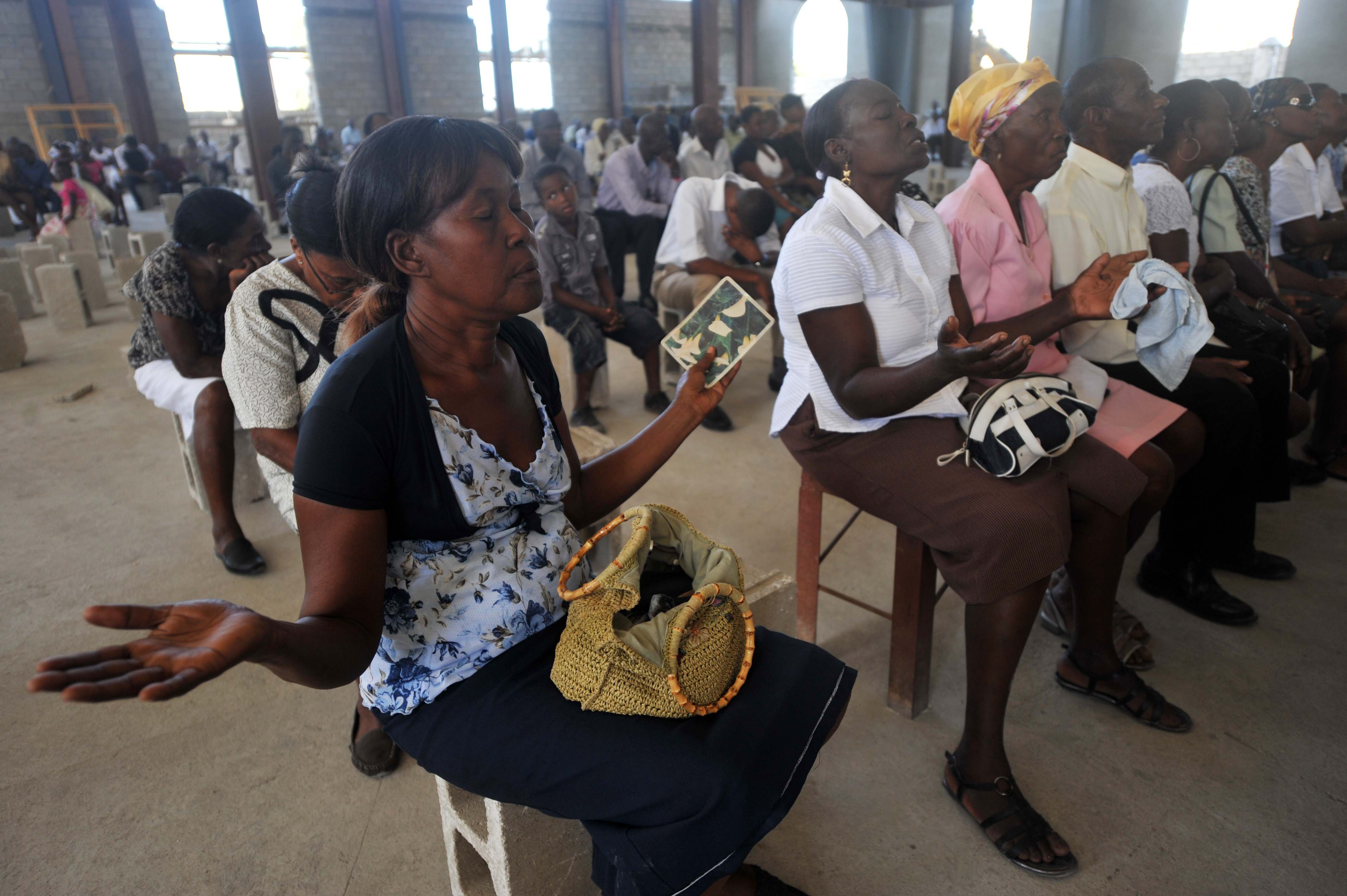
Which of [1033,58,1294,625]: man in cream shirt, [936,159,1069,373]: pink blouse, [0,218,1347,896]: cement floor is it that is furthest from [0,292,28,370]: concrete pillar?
[1033,58,1294,625]: man in cream shirt

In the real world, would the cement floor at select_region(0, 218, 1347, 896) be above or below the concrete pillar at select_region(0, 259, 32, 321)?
below

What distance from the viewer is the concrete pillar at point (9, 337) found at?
5.40m

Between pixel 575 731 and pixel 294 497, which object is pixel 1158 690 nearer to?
pixel 575 731

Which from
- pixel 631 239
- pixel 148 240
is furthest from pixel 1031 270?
pixel 148 240

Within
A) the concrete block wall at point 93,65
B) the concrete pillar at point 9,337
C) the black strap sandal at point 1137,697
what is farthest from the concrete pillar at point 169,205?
the black strap sandal at point 1137,697

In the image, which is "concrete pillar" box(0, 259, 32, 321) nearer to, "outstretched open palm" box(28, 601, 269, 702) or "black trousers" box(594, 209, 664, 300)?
"black trousers" box(594, 209, 664, 300)

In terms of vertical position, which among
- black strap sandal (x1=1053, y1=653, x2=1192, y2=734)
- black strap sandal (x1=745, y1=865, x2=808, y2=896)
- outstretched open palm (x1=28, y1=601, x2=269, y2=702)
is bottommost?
black strap sandal (x1=1053, y1=653, x2=1192, y2=734)

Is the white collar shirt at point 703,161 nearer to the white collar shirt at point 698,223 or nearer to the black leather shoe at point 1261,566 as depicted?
the white collar shirt at point 698,223

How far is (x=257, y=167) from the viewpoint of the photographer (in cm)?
1287

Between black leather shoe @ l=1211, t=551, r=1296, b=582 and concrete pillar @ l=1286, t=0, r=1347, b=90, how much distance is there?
962cm

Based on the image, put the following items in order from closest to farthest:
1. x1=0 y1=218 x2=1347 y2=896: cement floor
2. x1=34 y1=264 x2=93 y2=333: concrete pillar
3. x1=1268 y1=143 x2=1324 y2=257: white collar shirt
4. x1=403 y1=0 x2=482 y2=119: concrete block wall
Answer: x1=0 y1=218 x2=1347 y2=896: cement floor
x1=1268 y1=143 x2=1324 y2=257: white collar shirt
x1=34 y1=264 x2=93 y2=333: concrete pillar
x1=403 y1=0 x2=482 y2=119: concrete block wall

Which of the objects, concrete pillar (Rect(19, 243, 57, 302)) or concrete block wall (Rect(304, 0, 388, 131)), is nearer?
concrete pillar (Rect(19, 243, 57, 302))

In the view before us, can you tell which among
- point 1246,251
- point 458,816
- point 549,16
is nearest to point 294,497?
point 458,816

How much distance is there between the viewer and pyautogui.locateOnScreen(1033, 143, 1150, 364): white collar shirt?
7.80 feet
